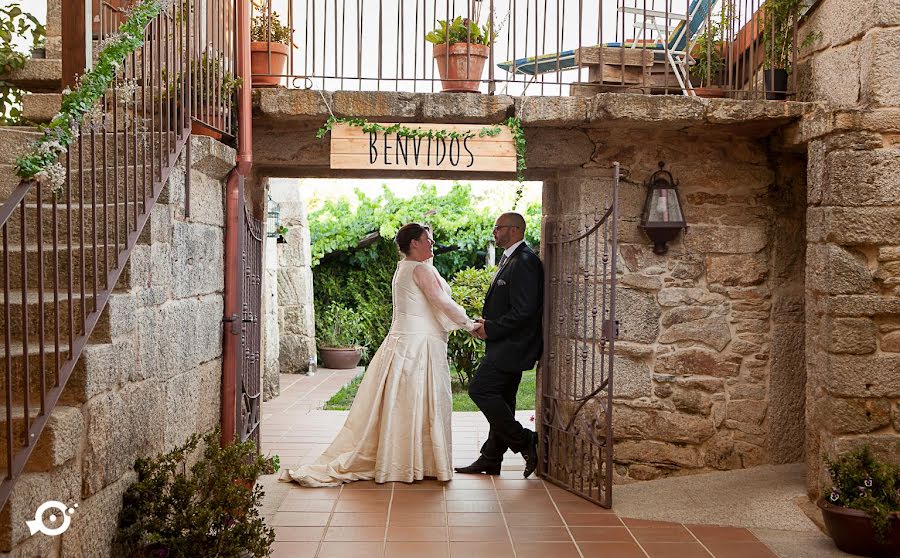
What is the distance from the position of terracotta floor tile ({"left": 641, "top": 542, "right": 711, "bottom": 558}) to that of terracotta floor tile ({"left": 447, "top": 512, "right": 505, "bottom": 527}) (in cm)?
86

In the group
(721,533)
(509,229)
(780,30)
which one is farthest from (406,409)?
(780,30)

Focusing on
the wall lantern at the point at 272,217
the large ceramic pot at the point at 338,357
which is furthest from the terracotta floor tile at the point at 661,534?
the large ceramic pot at the point at 338,357

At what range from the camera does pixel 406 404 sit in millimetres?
6398

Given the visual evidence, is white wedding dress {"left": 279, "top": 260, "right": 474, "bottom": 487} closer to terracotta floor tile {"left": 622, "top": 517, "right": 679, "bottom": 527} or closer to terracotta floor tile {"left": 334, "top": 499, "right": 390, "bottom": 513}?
terracotta floor tile {"left": 334, "top": 499, "right": 390, "bottom": 513}

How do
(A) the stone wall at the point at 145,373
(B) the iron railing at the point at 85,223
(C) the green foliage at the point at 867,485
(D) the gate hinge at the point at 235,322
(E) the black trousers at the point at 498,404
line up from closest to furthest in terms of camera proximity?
(B) the iron railing at the point at 85,223 < (A) the stone wall at the point at 145,373 < (C) the green foliage at the point at 867,485 < (D) the gate hinge at the point at 235,322 < (E) the black trousers at the point at 498,404

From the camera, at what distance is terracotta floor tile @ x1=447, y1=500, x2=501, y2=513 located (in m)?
5.66

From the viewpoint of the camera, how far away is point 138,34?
3.78 metres

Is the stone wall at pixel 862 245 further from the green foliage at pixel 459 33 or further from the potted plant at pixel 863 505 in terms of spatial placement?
the green foliage at pixel 459 33

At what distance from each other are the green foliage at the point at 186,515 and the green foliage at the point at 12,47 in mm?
2618

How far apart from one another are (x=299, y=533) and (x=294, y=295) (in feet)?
24.0

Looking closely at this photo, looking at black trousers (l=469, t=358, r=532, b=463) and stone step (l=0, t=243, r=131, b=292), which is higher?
stone step (l=0, t=243, r=131, b=292)

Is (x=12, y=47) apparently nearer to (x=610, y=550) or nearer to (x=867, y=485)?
(x=610, y=550)

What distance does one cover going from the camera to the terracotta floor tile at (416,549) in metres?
4.78

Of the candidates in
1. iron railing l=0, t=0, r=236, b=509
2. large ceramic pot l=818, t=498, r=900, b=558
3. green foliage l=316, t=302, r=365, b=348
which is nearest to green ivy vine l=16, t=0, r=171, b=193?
iron railing l=0, t=0, r=236, b=509
